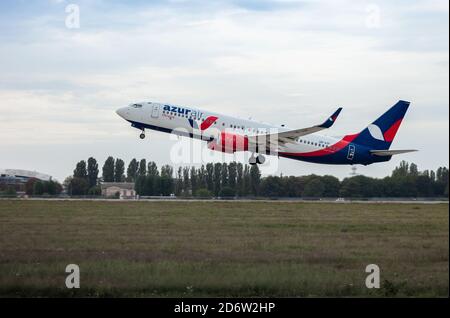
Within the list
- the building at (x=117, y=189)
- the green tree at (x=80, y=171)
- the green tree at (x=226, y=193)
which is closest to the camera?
the green tree at (x=226, y=193)

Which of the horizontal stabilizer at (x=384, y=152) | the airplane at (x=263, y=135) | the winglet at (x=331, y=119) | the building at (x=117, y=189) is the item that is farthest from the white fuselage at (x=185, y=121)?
the building at (x=117, y=189)

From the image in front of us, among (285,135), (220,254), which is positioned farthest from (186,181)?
(220,254)

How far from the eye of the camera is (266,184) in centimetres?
7156

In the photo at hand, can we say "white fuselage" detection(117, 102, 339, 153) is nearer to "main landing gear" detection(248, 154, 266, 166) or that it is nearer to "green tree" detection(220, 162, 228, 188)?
"main landing gear" detection(248, 154, 266, 166)

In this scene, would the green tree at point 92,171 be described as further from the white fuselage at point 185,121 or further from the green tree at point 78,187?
the white fuselage at point 185,121

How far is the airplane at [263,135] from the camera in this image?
5788 centimetres

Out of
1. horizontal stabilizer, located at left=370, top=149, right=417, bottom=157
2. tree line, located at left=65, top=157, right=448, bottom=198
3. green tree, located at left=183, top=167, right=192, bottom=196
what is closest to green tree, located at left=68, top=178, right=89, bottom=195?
tree line, located at left=65, top=157, right=448, bottom=198

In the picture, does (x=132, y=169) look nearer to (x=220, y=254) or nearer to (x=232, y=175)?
(x=232, y=175)

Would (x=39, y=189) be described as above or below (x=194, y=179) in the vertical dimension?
below

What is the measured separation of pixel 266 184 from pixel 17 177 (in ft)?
79.5

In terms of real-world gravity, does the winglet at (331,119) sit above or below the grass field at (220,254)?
above

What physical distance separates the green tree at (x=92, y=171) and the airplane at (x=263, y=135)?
23460 millimetres
